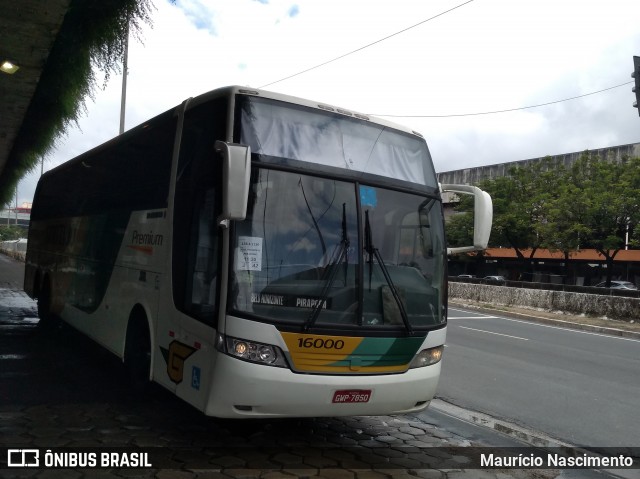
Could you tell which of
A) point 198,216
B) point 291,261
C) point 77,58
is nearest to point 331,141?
point 291,261

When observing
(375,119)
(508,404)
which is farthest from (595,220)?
(375,119)

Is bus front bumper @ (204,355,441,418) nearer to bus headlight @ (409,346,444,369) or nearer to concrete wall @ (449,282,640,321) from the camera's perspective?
bus headlight @ (409,346,444,369)

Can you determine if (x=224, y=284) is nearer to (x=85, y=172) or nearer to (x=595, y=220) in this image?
(x=85, y=172)

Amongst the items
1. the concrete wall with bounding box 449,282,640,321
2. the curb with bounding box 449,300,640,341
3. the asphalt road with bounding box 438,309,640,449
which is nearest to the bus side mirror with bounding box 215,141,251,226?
the asphalt road with bounding box 438,309,640,449

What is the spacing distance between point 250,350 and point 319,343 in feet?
1.87

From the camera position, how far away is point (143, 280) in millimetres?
6555

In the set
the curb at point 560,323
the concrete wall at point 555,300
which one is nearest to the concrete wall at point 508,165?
the concrete wall at point 555,300

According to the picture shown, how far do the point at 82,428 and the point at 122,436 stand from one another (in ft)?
1.50

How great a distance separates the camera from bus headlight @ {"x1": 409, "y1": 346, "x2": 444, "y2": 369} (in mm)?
5480

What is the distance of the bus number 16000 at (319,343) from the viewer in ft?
15.9

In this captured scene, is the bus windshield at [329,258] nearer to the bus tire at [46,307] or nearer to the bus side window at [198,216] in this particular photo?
the bus side window at [198,216]

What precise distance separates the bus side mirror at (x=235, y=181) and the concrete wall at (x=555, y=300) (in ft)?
62.5

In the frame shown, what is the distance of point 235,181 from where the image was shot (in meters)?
4.50

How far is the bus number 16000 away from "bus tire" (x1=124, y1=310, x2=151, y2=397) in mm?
2370
